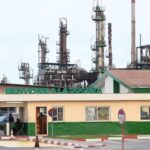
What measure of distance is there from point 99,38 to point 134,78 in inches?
1549

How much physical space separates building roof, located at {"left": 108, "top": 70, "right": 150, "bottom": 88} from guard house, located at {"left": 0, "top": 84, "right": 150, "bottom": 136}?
2.23 m

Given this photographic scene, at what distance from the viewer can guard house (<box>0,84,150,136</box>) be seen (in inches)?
1512

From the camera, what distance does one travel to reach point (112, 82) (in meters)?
45.6

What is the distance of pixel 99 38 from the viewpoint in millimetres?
83312

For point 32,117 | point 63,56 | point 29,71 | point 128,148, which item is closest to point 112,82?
point 32,117

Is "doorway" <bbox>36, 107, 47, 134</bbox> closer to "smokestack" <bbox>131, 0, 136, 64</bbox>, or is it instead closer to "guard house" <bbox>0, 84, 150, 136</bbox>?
"guard house" <bbox>0, 84, 150, 136</bbox>

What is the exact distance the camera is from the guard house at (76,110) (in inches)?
1512

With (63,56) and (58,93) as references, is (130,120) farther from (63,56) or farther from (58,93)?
(63,56)

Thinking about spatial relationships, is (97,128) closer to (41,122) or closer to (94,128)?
(94,128)

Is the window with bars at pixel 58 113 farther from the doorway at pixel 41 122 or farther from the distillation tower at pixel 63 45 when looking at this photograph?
the distillation tower at pixel 63 45

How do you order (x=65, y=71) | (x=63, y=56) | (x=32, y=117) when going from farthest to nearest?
(x=63, y=56) → (x=65, y=71) → (x=32, y=117)

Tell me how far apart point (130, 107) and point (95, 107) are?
247 centimetres

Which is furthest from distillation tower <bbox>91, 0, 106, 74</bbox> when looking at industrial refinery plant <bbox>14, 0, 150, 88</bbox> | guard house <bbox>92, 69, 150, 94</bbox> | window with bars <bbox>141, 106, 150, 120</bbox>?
window with bars <bbox>141, 106, 150, 120</bbox>

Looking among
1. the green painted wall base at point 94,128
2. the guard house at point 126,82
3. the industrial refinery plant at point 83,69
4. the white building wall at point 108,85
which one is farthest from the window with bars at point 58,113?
the industrial refinery plant at point 83,69
